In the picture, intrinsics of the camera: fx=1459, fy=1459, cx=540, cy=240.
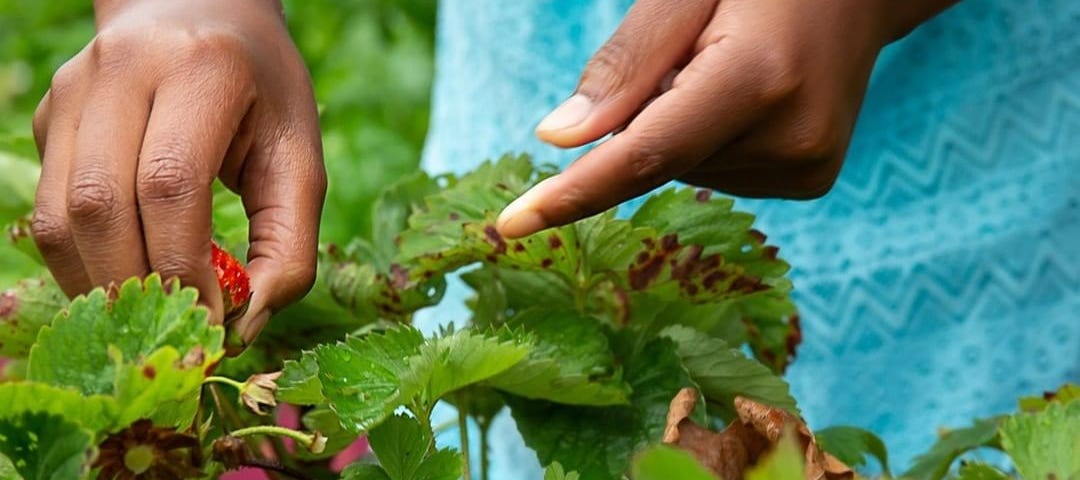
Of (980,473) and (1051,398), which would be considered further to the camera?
(1051,398)

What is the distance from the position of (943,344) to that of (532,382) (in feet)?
2.11

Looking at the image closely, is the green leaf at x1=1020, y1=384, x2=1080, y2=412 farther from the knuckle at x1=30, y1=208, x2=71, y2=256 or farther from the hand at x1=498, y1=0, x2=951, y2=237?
the knuckle at x1=30, y1=208, x2=71, y2=256

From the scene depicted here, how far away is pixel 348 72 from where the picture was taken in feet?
8.16

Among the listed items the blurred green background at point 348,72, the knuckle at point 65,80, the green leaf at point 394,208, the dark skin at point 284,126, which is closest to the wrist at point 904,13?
the dark skin at point 284,126

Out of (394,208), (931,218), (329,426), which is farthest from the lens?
(931,218)

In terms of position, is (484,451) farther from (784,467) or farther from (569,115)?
(784,467)

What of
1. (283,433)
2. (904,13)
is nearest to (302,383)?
(283,433)

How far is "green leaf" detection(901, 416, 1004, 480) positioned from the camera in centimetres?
57

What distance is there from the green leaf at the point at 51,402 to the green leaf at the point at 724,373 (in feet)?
0.79

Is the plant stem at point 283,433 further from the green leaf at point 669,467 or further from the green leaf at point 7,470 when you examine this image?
the green leaf at point 669,467

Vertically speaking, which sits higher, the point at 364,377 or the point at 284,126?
the point at 284,126

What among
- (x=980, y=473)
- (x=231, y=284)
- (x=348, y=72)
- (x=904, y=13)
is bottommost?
(x=980, y=473)

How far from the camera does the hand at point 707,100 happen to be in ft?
1.76

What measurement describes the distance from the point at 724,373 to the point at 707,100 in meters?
0.10
